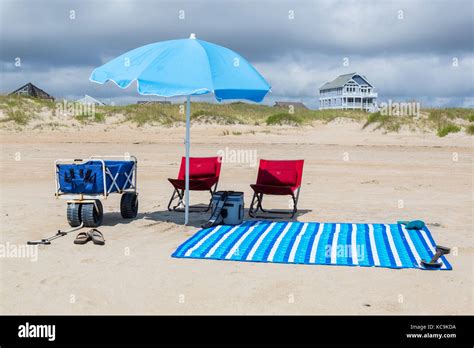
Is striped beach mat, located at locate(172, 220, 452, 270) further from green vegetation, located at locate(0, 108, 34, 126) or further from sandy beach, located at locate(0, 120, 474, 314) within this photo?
green vegetation, located at locate(0, 108, 34, 126)

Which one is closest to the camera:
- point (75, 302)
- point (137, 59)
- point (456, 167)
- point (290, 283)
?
point (75, 302)

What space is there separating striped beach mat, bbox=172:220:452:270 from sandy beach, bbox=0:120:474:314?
0.77 ft

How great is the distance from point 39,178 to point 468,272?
10.2 m

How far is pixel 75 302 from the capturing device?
16.0ft

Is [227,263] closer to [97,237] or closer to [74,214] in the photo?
[97,237]

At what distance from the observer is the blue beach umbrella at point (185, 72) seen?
6840 mm

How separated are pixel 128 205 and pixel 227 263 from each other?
285 cm

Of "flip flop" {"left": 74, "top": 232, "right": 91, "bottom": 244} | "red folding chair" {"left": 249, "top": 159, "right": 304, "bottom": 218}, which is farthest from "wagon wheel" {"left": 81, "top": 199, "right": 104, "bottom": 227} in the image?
"red folding chair" {"left": 249, "top": 159, "right": 304, "bottom": 218}

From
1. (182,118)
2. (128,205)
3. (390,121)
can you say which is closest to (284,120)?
(182,118)

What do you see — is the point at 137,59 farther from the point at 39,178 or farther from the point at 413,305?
the point at 39,178

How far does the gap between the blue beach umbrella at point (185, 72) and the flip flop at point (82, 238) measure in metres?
1.90

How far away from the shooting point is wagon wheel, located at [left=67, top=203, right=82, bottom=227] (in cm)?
777
